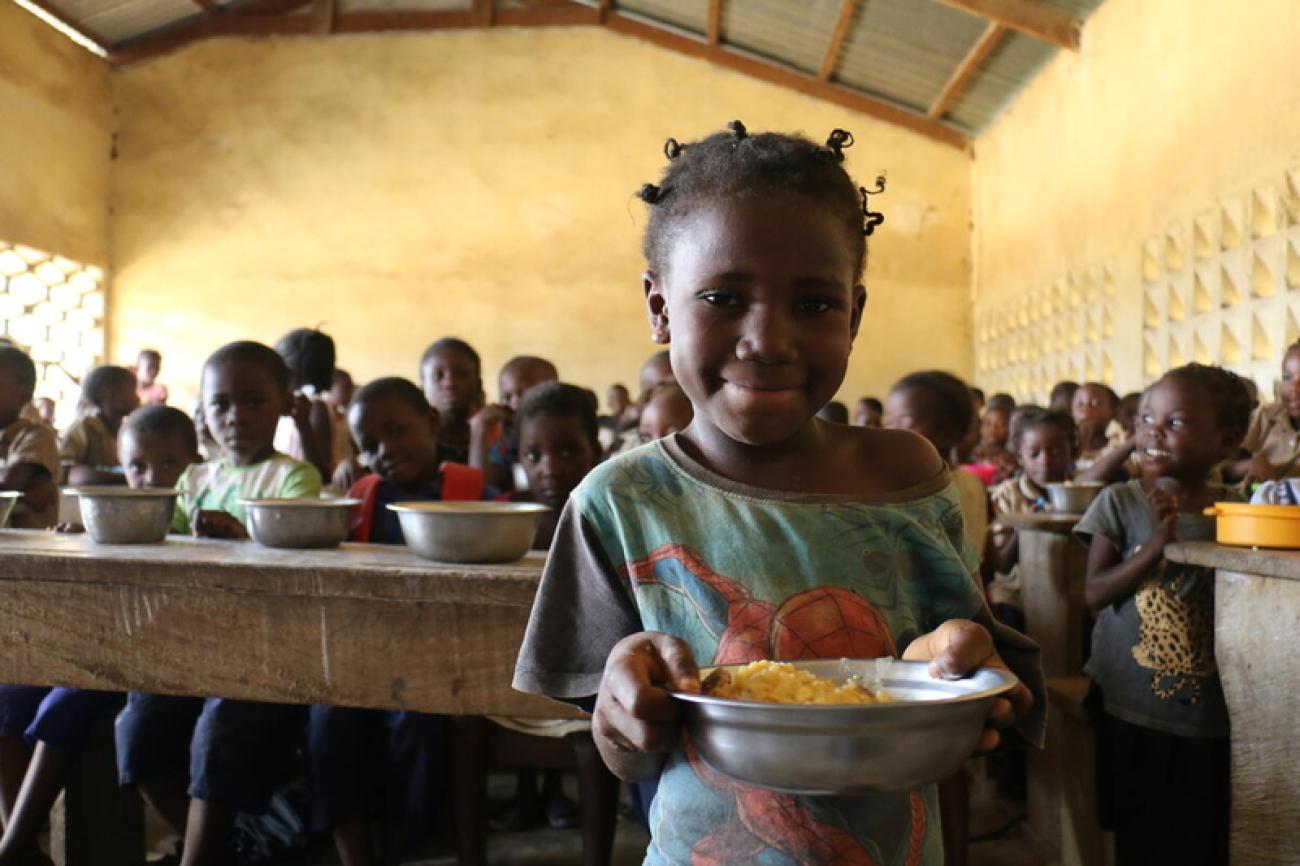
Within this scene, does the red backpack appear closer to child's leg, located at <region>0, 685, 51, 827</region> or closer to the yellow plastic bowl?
child's leg, located at <region>0, 685, 51, 827</region>

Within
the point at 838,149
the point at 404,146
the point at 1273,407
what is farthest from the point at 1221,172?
the point at 404,146

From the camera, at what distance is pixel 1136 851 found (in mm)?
2213

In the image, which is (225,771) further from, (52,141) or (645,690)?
(52,141)

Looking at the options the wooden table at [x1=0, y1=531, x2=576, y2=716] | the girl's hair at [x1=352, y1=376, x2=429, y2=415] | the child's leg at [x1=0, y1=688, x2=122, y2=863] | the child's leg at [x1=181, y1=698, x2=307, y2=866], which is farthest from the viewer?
the girl's hair at [x1=352, y1=376, x2=429, y2=415]

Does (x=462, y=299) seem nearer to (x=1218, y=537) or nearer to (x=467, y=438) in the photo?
(x=467, y=438)

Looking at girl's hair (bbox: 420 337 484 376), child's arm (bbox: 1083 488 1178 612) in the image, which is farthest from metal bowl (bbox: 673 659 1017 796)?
girl's hair (bbox: 420 337 484 376)

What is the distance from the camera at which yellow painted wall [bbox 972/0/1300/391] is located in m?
4.84

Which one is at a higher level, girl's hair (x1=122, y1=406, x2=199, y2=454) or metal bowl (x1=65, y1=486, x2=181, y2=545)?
girl's hair (x1=122, y1=406, x2=199, y2=454)

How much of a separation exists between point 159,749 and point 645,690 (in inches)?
74.6

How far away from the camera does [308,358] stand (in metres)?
4.26

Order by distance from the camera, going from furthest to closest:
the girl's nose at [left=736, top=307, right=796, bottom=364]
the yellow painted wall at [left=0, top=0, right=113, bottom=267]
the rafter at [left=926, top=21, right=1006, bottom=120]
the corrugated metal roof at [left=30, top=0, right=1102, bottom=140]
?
the yellow painted wall at [left=0, top=0, right=113, bottom=267] < the corrugated metal roof at [left=30, top=0, right=1102, bottom=140] < the rafter at [left=926, top=21, right=1006, bottom=120] < the girl's nose at [left=736, top=307, right=796, bottom=364]

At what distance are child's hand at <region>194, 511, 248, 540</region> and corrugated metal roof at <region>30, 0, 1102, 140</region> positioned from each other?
6636 millimetres

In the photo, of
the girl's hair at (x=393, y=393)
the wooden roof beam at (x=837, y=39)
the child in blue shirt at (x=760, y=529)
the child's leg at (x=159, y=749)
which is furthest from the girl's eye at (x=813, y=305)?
the wooden roof beam at (x=837, y=39)

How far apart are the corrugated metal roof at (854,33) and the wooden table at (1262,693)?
20.1 feet
